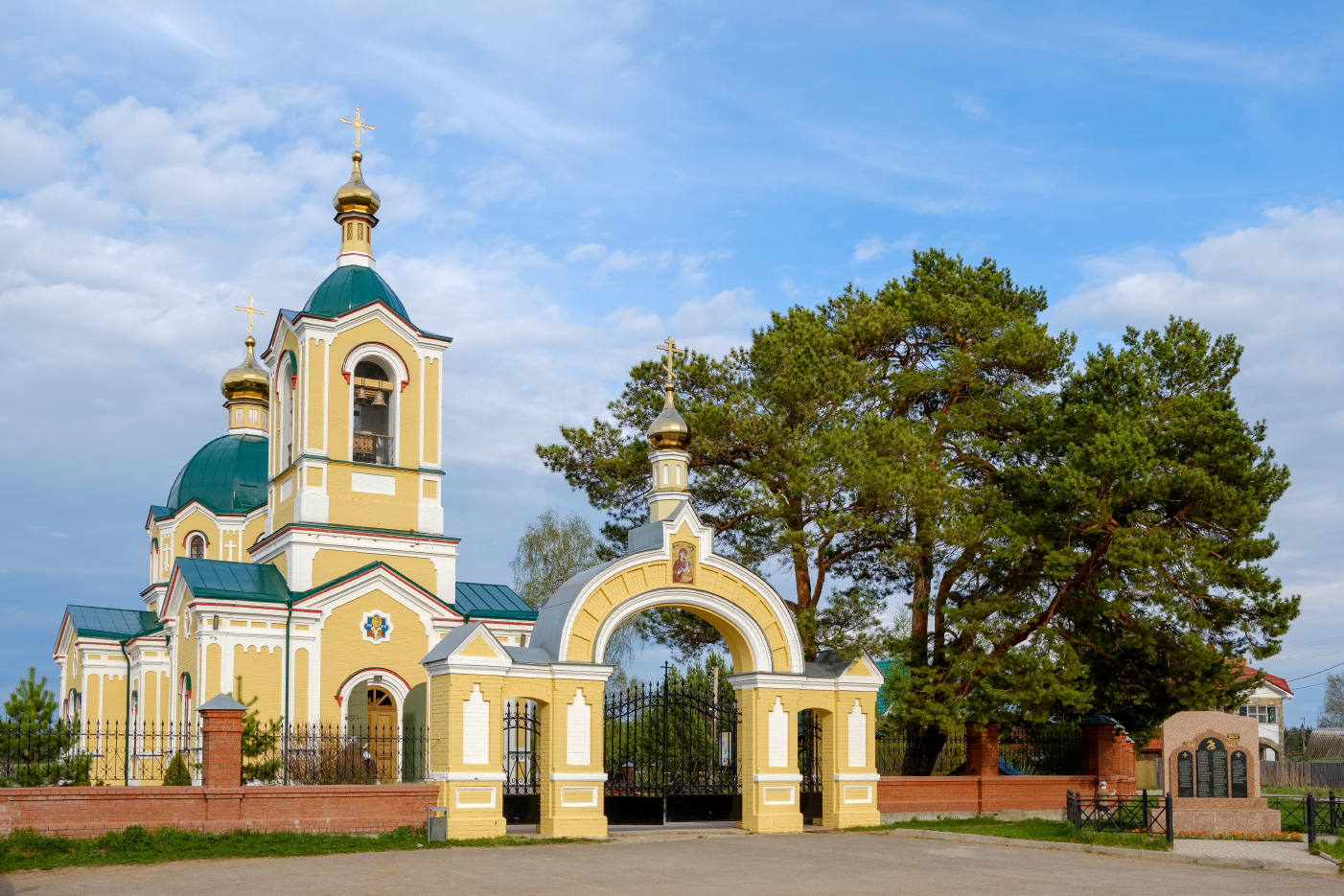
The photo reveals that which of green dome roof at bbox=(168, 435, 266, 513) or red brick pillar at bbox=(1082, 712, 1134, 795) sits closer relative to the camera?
red brick pillar at bbox=(1082, 712, 1134, 795)

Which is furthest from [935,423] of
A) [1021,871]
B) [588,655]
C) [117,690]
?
[117,690]

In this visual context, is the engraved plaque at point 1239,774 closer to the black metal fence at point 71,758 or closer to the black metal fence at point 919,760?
the black metal fence at point 919,760

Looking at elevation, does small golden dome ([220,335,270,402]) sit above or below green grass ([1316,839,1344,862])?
above

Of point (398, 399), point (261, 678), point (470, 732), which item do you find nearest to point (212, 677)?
point (261, 678)

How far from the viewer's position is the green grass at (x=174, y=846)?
46.7 feet

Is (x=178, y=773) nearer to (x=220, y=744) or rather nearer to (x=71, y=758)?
(x=71, y=758)

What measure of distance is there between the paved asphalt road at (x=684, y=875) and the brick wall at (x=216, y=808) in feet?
3.30

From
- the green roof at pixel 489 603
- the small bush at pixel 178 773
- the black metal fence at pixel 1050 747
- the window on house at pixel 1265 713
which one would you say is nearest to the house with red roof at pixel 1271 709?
the window on house at pixel 1265 713

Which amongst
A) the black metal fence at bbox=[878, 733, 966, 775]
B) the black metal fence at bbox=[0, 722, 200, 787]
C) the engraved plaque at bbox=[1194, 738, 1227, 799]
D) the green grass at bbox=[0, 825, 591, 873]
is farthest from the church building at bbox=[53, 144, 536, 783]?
the engraved plaque at bbox=[1194, 738, 1227, 799]

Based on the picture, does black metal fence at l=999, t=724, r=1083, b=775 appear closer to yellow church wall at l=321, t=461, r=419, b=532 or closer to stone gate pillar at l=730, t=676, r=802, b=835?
stone gate pillar at l=730, t=676, r=802, b=835

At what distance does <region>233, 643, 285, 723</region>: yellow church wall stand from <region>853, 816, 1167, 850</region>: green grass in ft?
35.0

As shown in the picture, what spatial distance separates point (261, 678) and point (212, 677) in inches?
32.7

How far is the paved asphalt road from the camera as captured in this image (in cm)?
1234

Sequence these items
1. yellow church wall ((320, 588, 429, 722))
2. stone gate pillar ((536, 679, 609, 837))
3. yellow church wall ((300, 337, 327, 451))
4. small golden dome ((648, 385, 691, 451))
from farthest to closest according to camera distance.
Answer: yellow church wall ((300, 337, 327, 451))
yellow church wall ((320, 588, 429, 722))
small golden dome ((648, 385, 691, 451))
stone gate pillar ((536, 679, 609, 837))
